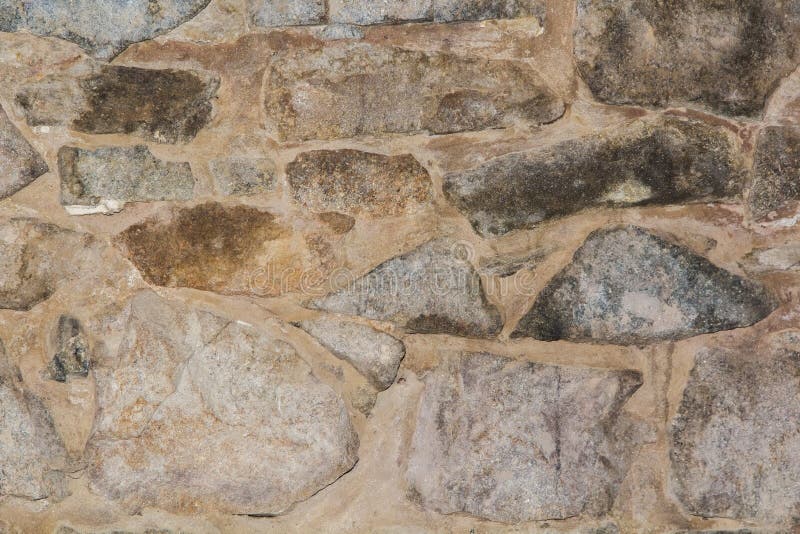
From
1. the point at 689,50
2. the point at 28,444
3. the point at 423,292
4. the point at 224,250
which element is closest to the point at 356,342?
the point at 423,292

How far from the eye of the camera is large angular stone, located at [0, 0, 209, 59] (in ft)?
4.91

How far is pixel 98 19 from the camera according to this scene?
1503mm

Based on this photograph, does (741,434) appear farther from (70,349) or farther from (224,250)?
(70,349)

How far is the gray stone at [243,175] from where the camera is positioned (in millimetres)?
1568

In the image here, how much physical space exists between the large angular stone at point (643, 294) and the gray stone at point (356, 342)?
1.10 feet

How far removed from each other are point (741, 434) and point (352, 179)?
0.96m

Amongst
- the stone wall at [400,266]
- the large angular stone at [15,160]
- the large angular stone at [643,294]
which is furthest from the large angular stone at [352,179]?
the large angular stone at [15,160]

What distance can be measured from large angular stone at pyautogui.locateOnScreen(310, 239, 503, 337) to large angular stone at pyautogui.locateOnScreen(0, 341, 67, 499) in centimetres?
64

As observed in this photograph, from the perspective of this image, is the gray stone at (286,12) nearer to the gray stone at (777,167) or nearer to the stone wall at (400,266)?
the stone wall at (400,266)

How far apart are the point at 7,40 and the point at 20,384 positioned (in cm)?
70

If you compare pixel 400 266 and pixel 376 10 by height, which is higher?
pixel 376 10

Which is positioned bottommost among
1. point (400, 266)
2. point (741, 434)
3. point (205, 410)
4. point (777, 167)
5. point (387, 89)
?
point (741, 434)

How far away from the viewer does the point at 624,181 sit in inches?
61.2

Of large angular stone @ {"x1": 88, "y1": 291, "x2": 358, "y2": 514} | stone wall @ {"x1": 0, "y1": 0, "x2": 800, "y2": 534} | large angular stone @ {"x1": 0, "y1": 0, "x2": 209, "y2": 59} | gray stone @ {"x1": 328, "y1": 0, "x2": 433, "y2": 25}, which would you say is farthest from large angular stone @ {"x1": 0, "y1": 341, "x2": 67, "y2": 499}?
gray stone @ {"x1": 328, "y1": 0, "x2": 433, "y2": 25}
